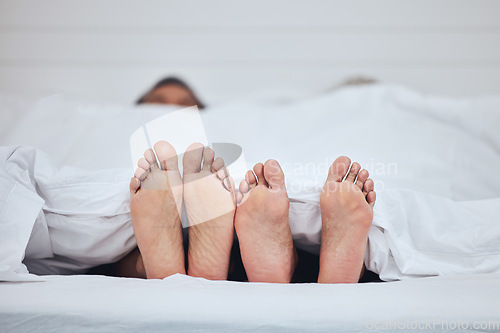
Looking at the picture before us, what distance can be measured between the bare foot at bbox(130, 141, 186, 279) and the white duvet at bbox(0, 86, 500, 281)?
0.14 feet

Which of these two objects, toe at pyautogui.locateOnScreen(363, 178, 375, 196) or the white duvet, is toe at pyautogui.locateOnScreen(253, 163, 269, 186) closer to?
the white duvet

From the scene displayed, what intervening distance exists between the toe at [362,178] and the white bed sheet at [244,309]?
0.19m

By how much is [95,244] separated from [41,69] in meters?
1.21

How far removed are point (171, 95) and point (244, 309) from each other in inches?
42.1

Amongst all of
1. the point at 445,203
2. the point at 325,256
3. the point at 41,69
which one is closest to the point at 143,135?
the point at 325,256

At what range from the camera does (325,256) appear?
690mm

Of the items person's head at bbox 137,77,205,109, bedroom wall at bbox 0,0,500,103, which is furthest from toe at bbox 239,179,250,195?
bedroom wall at bbox 0,0,500,103

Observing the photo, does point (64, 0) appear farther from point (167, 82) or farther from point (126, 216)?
point (126, 216)

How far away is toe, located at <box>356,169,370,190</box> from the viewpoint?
715 mm

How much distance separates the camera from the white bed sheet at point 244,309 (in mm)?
543

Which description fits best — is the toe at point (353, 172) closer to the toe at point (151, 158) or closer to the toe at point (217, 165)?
the toe at point (217, 165)

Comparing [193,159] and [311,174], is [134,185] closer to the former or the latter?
[193,159]

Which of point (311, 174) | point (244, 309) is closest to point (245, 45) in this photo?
point (311, 174)

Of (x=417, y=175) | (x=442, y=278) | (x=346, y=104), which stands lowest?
(x=442, y=278)
